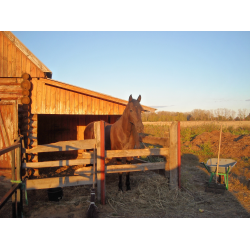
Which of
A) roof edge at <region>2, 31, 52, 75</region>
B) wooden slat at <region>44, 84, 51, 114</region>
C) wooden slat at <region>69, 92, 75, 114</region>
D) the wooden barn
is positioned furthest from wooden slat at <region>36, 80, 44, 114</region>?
wooden slat at <region>69, 92, 75, 114</region>

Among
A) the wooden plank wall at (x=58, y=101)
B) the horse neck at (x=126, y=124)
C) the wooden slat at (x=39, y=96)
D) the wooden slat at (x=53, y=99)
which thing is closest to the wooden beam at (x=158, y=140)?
the horse neck at (x=126, y=124)

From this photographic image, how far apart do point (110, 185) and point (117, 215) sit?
6.27ft

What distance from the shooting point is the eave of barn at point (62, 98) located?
259 inches

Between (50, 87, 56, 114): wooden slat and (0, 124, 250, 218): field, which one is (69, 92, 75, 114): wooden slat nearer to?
(50, 87, 56, 114): wooden slat

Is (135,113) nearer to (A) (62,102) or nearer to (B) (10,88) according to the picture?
(A) (62,102)

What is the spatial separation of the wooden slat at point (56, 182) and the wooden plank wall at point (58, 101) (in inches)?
132

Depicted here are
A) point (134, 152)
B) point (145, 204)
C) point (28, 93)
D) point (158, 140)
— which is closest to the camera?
point (145, 204)

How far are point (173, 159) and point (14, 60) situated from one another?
637cm

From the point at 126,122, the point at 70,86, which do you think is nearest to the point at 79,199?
the point at 126,122

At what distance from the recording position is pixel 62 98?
671 centimetres

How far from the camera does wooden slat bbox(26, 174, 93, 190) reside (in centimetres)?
367

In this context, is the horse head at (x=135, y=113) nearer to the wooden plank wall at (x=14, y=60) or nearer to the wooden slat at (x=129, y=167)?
the wooden slat at (x=129, y=167)

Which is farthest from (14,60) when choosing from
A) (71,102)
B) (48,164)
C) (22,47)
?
(48,164)

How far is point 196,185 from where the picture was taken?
18.4 ft
